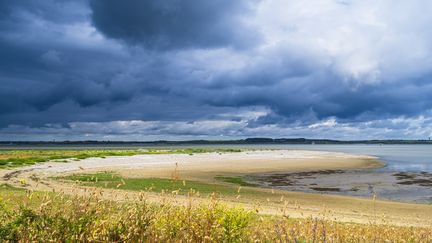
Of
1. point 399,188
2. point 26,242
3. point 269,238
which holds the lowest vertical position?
point 399,188

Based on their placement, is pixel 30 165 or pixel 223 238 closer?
pixel 223 238

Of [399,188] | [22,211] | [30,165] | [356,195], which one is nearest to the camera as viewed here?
[22,211]

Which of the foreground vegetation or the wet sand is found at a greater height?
the foreground vegetation

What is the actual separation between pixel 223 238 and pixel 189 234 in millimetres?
618

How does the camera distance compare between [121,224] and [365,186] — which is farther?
[365,186]

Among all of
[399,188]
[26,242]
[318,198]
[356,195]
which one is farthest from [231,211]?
[399,188]

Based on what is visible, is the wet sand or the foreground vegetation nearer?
the foreground vegetation

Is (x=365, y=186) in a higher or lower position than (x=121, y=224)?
lower

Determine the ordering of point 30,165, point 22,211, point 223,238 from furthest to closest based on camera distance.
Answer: point 30,165
point 223,238
point 22,211

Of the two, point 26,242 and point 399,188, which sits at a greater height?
point 26,242

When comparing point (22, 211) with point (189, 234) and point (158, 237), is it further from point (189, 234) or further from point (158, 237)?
point (189, 234)

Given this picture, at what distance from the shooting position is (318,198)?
3147cm

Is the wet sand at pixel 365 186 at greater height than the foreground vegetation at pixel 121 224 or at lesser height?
lesser

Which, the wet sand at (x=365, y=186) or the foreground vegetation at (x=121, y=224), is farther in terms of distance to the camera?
the wet sand at (x=365, y=186)
